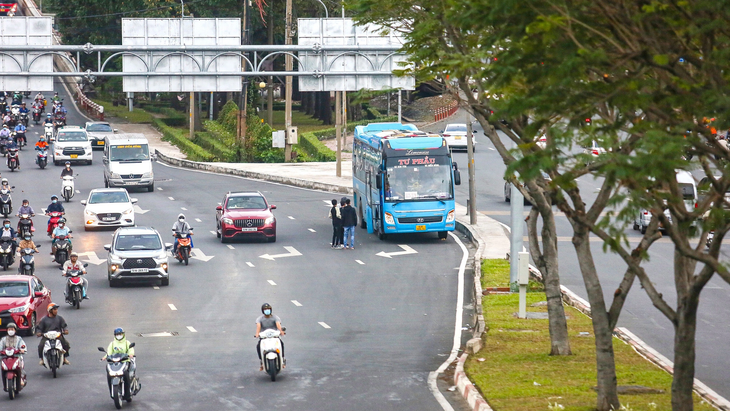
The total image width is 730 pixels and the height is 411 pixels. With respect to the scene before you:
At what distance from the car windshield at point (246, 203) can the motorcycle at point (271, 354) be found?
16797mm

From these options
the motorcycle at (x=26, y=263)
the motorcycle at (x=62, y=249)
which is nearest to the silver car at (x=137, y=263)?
the motorcycle at (x=26, y=263)

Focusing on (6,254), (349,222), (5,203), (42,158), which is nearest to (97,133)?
(42,158)

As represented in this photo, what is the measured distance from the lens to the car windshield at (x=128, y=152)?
148ft

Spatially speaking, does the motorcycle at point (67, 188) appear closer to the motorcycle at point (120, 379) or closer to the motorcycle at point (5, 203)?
the motorcycle at point (5, 203)

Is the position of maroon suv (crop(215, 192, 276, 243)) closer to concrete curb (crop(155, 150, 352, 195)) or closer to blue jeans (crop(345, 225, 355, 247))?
blue jeans (crop(345, 225, 355, 247))

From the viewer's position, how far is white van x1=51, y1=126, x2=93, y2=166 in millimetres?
54812

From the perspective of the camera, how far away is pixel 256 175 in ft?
169

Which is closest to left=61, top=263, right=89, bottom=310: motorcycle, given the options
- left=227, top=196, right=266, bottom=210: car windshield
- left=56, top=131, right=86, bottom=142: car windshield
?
left=227, top=196, right=266, bottom=210: car windshield

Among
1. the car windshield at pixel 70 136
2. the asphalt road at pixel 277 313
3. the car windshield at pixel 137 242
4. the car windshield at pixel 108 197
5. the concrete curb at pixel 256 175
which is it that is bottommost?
the asphalt road at pixel 277 313

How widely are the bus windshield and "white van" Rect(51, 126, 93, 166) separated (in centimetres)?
2656

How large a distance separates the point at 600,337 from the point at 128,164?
3347cm

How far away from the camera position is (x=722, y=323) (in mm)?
22219

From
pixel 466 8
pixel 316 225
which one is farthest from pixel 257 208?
pixel 466 8

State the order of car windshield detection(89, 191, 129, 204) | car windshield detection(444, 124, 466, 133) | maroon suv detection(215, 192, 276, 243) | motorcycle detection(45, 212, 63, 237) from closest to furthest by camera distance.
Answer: maroon suv detection(215, 192, 276, 243) → motorcycle detection(45, 212, 63, 237) → car windshield detection(89, 191, 129, 204) → car windshield detection(444, 124, 466, 133)
